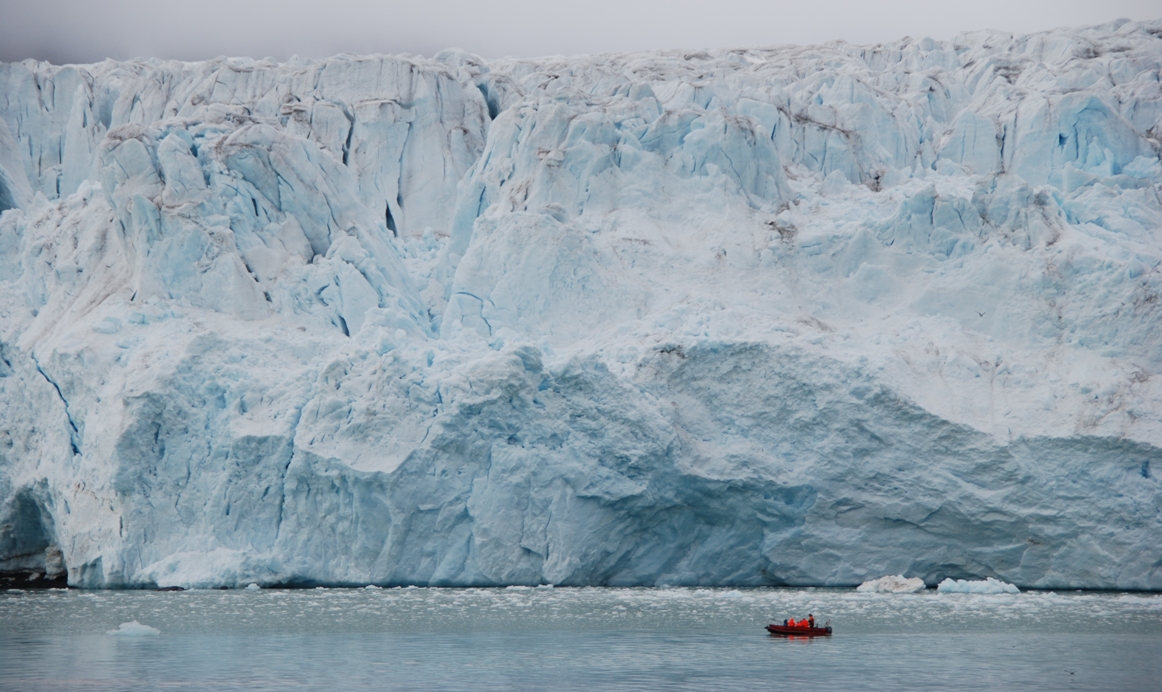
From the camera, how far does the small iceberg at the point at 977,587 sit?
1808cm

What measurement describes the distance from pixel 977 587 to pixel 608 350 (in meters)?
6.07

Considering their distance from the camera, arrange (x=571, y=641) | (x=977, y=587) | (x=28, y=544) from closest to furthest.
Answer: (x=571, y=641), (x=977, y=587), (x=28, y=544)

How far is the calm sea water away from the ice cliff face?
0.83m

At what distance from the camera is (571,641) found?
1382cm

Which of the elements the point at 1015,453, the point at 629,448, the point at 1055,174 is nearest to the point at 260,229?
the point at 629,448

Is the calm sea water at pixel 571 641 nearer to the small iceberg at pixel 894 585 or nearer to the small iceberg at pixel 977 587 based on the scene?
the small iceberg at pixel 977 587

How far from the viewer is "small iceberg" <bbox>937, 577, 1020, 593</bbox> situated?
1808 centimetres

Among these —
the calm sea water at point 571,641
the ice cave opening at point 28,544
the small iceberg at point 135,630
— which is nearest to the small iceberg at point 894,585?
the calm sea water at point 571,641

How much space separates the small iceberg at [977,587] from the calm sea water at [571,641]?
17 centimetres

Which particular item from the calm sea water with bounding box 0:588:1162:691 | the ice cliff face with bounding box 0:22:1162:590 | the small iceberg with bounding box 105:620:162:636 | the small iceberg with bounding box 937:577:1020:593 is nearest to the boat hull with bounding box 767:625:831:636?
the calm sea water with bounding box 0:588:1162:691

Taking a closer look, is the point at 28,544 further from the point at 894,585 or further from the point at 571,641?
the point at 894,585

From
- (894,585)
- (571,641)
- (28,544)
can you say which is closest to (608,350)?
(894,585)

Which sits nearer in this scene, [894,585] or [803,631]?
[803,631]

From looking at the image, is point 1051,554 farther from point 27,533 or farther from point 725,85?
point 27,533
